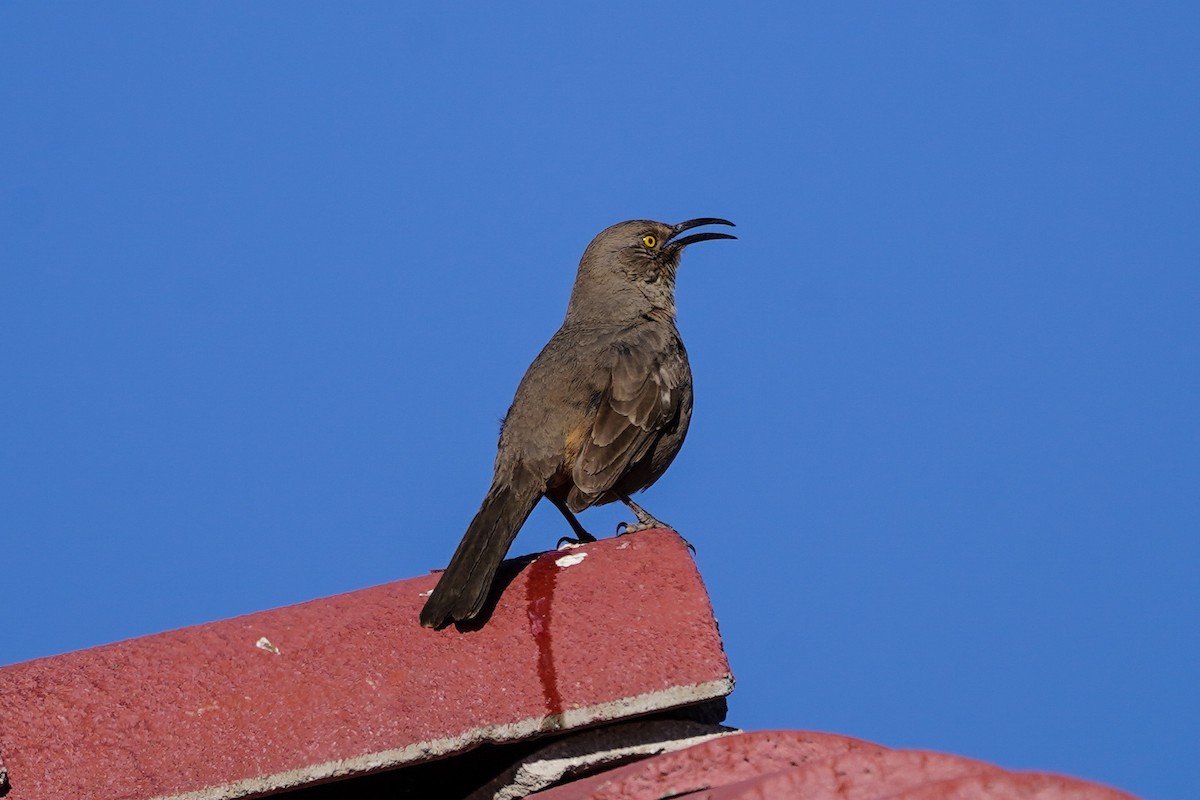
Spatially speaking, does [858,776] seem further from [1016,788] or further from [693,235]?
[693,235]

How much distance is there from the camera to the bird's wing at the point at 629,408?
208 inches

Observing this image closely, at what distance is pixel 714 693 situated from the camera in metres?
3.06

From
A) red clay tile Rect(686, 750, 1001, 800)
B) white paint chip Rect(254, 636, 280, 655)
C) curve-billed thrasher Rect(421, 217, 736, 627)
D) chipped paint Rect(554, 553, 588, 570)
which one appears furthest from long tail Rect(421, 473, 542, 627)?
red clay tile Rect(686, 750, 1001, 800)

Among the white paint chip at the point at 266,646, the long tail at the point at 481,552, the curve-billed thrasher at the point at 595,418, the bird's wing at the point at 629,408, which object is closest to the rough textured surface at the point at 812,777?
the long tail at the point at 481,552

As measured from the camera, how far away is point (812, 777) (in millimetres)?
2143

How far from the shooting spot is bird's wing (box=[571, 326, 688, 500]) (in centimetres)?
529

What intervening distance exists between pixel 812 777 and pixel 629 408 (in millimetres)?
3324

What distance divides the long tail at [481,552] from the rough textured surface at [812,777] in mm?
575

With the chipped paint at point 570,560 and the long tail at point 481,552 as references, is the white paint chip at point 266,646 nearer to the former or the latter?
the long tail at point 481,552

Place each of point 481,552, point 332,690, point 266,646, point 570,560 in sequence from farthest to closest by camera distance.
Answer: point 481,552 → point 570,560 → point 266,646 → point 332,690

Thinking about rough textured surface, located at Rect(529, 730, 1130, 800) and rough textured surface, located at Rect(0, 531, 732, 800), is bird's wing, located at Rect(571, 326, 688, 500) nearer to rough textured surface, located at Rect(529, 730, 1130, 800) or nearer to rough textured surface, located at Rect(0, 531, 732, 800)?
rough textured surface, located at Rect(0, 531, 732, 800)

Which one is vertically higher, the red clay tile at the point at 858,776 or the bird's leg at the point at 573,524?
the bird's leg at the point at 573,524

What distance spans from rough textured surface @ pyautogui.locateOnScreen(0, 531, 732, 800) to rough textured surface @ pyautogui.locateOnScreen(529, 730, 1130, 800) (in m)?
0.27

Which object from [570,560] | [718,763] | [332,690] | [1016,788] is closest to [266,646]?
[332,690]
